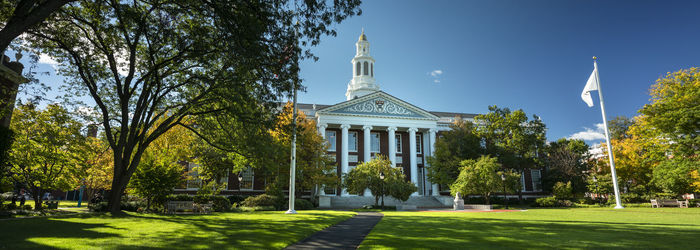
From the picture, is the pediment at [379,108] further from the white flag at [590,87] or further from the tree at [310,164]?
the white flag at [590,87]

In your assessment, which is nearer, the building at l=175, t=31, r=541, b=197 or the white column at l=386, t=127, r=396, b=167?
the building at l=175, t=31, r=541, b=197

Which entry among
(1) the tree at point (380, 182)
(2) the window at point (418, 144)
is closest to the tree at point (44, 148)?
(1) the tree at point (380, 182)

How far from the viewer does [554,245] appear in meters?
6.86

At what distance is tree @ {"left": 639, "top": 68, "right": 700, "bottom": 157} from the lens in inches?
945

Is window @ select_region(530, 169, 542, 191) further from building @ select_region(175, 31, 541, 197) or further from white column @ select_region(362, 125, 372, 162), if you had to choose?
white column @ select_region(362, 125, 372, 162)

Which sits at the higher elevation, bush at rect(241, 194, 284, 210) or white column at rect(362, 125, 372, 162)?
white column at rect(362, 125, 372, 162)

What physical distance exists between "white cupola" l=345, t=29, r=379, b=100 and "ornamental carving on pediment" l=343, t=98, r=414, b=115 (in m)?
9.35

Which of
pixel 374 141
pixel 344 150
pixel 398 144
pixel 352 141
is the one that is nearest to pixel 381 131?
pixel 374 141

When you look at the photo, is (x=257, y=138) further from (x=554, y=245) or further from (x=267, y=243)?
(x=554, y=245)

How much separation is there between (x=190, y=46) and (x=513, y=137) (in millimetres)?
35179

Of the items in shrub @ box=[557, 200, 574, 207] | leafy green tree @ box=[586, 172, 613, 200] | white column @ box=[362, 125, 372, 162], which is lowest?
shrub @ box=[557, 200, 574, 207]

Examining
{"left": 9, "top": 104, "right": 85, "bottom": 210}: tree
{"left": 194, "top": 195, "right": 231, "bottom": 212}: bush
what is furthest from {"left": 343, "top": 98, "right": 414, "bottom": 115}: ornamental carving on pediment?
{"left": 9, "top": 104, "right": 85, "bottom": 210}: tree

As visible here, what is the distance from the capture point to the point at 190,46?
12758mm

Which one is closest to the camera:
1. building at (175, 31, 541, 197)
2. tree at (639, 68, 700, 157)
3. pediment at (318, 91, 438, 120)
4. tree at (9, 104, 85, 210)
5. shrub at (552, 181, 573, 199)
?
tree at (9, 104, 85, 210)
